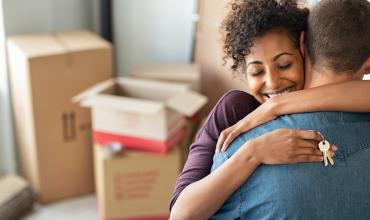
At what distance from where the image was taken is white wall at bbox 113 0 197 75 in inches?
121

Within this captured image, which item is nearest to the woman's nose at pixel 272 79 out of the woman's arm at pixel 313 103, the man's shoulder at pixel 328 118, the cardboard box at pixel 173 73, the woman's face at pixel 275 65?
the woman's face at pixel 275 65

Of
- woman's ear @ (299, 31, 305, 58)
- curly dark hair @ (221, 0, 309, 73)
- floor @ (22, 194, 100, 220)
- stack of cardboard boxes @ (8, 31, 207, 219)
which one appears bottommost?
floor @ (22, 194, 100, 220)

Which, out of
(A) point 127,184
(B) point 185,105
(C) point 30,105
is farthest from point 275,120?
(C) point 30,105

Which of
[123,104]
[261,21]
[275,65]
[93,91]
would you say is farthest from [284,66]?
[93,91]

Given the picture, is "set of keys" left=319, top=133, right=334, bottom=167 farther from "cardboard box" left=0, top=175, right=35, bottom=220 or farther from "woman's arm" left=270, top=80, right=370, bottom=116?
"cardboard box" left=0, top=175, right=35, bottom=220

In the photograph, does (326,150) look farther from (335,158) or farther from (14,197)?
(14,197)

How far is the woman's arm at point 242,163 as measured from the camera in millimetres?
936

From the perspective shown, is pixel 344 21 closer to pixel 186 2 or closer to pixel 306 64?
pixel 306 64

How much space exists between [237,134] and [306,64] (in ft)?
0.84

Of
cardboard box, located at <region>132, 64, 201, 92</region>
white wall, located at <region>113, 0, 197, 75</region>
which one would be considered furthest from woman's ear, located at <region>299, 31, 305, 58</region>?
white wall, located at <region>113, 0, 197, 75</region>

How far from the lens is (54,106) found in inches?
106

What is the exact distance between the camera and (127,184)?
101 inches

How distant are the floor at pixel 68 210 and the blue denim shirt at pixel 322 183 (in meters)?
1.99

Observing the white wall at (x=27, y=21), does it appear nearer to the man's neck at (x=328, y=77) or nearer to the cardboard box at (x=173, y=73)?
the cardboard box at (x=173, y=73)
